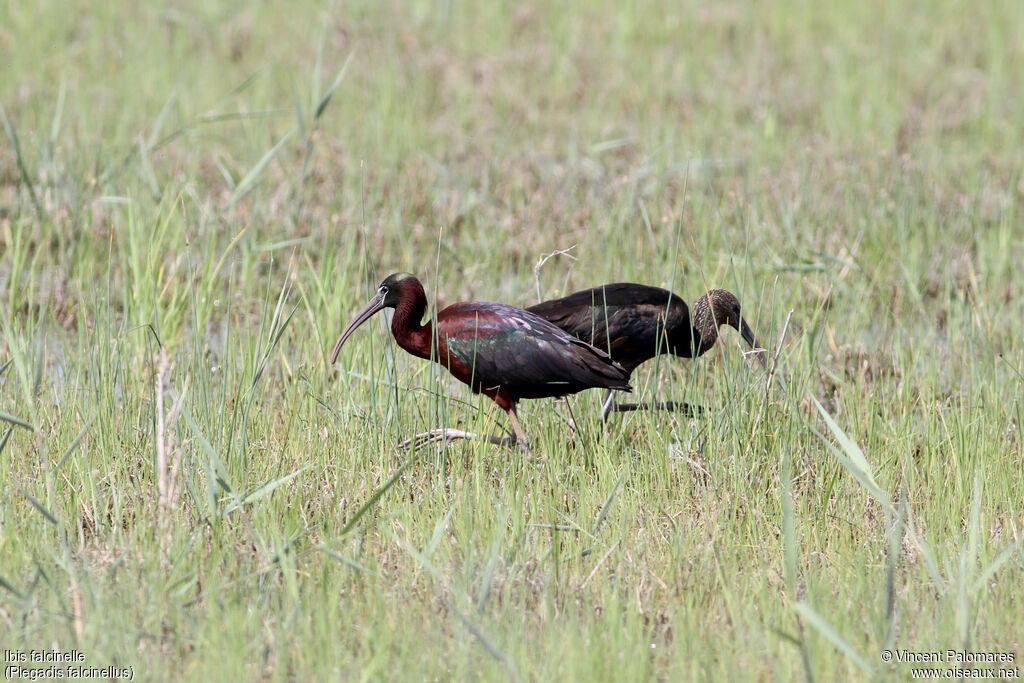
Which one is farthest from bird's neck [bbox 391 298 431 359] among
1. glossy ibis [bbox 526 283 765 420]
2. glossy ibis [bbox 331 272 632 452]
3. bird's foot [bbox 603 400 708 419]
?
bird's foot [bbox 603 400 708 419]

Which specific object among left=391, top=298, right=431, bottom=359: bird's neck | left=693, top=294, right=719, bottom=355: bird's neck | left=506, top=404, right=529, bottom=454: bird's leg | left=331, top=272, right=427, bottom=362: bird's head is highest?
left=331, top=272, right=427, bottom=362: bird's head

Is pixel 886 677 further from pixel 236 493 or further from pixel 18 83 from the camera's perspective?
pixel 18 83

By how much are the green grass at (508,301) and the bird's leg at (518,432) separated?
4.8 inches

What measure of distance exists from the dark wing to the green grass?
14 centimetres

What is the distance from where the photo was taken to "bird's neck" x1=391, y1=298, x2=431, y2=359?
184 inches

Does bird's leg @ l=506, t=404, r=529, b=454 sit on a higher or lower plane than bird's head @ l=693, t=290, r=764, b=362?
lower

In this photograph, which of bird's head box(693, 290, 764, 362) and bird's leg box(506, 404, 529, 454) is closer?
bird's leg box(506, 404, 529, 454)

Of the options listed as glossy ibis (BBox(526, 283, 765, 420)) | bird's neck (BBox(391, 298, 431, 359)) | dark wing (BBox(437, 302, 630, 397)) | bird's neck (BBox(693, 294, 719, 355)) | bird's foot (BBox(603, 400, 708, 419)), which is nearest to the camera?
bird's foot (BBox(603, 400, 708, 419))

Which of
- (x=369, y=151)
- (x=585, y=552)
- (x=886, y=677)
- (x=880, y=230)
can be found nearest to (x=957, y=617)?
(x=886, y=677)

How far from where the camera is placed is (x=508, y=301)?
6230 millimetres

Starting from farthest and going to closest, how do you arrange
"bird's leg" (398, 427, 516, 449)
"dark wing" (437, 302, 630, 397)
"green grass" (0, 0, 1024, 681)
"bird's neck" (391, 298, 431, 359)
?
1. "bird's neck" (391, 298, 431, 359)
2. "dark wing" (437, 302, 630, 397)
3. "bird's leg" (398, 427, 516, 449)
4. "green grass" (0, 0, 1024, 681)

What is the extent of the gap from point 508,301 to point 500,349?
1.68 m

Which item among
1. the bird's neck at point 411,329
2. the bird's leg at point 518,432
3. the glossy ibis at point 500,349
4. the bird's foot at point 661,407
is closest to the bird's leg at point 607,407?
the bird's foot at point 661,407

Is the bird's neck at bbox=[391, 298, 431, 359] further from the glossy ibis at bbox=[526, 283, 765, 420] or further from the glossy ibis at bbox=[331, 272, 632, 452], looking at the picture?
the glossy ibis at bbox=[526, 283, 765, 420]
